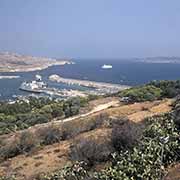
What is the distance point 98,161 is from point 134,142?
123 cm

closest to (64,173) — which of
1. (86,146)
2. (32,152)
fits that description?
(86,146)

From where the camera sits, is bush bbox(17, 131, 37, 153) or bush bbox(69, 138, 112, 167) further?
bush bbox(17, 131, 37, 153)

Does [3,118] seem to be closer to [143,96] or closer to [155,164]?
[143,96]

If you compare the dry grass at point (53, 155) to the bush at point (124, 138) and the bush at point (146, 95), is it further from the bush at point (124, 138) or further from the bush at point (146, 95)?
the bush at point (146, 95)

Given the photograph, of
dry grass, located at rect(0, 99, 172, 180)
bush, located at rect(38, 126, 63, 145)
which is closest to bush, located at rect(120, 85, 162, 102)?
dry grass, located at rect(0, 99, 172, 180)

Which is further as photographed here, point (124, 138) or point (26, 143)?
point (26, 143)

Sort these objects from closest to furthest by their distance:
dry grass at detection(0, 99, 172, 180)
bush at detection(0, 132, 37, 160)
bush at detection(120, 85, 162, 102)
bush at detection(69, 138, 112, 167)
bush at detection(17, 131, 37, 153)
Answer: bush at detection(69, 138, 112, 167)
dry grass at detection(0, 99, 172, 180)
bush at detection(0, 132, 37, 160)
bush at detection(17, 131, 37, 153)
bush at detection(120, 85, 162, 102)

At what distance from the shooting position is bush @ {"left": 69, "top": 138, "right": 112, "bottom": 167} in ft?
43.1

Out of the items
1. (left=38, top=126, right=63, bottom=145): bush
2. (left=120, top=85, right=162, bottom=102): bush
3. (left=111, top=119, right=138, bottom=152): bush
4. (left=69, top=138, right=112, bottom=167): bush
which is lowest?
(left=120, top=85, right=162, bottom=102): bush

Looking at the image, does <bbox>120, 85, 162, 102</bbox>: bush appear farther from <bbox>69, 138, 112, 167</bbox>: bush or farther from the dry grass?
<bbox>69, 138, 112, 167</bbox>: bush

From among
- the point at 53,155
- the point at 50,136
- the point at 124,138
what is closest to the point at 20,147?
the point at 50,136

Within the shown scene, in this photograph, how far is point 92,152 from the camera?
13.3m

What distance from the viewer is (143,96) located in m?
32.3

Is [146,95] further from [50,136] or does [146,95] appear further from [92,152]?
[92,152]
